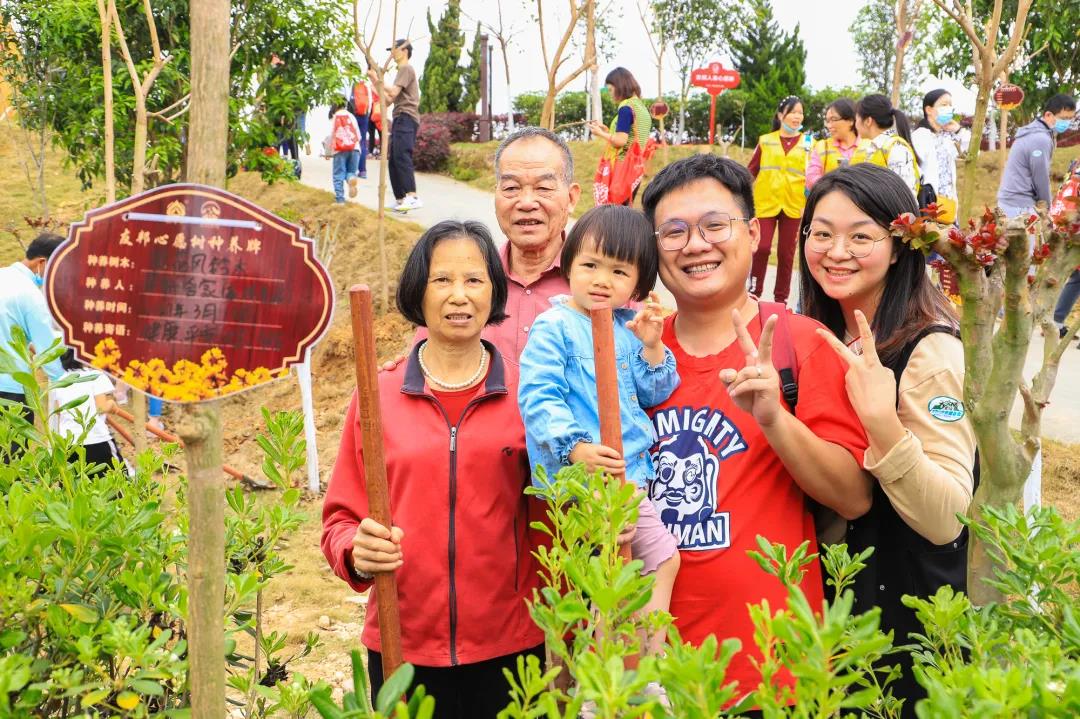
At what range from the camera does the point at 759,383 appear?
1.63m

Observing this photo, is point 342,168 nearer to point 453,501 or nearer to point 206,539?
point 453,501

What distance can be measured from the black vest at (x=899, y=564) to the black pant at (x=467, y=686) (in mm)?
756

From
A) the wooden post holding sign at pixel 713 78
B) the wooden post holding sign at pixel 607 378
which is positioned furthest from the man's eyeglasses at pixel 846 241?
the wooden post holding sign at pixel 713 78

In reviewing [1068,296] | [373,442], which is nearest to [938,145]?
[1068,296]

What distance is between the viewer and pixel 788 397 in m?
1.81

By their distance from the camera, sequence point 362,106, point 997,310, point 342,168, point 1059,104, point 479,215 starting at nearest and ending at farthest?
point 997,310, point 1059,104, point 342,168, point 479,215, point 362,106

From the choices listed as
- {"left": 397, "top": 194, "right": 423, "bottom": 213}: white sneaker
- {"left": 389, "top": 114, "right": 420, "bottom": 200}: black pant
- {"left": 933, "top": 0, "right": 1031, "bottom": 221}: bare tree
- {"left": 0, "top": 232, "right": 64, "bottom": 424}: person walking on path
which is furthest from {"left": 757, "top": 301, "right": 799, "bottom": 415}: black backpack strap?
{"left": 397, "top": 194, "right": 423, "bottom": 213}: white sneaker

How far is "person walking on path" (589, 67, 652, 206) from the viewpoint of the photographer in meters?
6.70

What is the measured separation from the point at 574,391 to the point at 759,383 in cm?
52

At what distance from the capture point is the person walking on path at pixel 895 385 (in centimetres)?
166

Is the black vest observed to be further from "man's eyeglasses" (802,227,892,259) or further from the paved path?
the paved path

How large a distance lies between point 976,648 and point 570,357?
1047 millimetres

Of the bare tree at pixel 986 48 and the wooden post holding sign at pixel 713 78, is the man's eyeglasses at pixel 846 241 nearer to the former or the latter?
the bare tree at pixel 986 48

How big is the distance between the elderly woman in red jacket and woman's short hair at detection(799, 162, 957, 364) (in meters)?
0.82
